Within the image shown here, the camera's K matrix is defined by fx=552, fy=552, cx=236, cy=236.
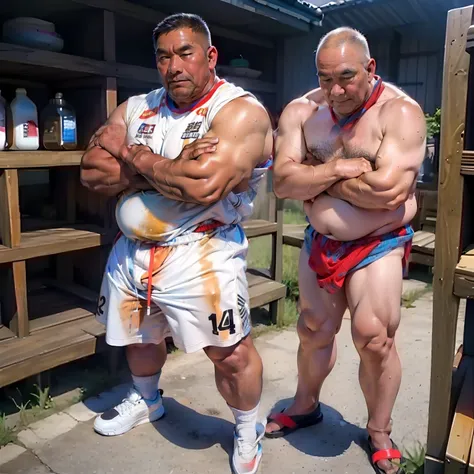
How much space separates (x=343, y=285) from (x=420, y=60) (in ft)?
19.5

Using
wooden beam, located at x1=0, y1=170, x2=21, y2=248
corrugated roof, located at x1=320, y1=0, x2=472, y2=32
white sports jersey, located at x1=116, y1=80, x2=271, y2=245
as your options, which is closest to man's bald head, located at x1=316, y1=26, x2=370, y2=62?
white sports jersey, located at x1=116, y1=80, x2=271, y2=245

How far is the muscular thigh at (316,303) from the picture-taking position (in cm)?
248

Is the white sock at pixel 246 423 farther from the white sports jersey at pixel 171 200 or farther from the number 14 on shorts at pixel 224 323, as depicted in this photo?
the white sports jersey at pixel 171 200

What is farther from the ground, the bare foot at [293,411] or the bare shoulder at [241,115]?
the bare shoulder at [241,115]

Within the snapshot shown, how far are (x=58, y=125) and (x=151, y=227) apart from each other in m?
1.18

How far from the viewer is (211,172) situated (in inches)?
82.7

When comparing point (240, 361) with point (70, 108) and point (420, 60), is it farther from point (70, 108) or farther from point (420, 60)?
point (420, 60)

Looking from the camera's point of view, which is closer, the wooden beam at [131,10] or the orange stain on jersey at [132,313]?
the orange stain on jersey at [132,313]

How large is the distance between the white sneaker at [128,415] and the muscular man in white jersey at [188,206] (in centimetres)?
45

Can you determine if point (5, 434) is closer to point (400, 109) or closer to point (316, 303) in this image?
point (316, 303)

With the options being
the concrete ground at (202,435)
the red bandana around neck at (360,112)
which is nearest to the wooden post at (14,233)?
the concrete ground at (202,435)

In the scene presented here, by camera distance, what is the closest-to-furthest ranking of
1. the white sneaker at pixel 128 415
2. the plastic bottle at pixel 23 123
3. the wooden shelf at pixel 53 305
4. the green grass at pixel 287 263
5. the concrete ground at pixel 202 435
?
the concrete ground at pixel 202 435, the white sneaker at pixel 128 415, the plastic bottle at pixel 23 123, the wooden shelf at pixel 53 305, the green grass at pixel 287 263

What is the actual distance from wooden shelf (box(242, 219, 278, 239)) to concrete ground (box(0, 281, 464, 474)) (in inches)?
37.0

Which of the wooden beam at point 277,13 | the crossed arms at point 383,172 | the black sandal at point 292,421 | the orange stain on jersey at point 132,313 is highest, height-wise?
the wooden beam at point 277,13
